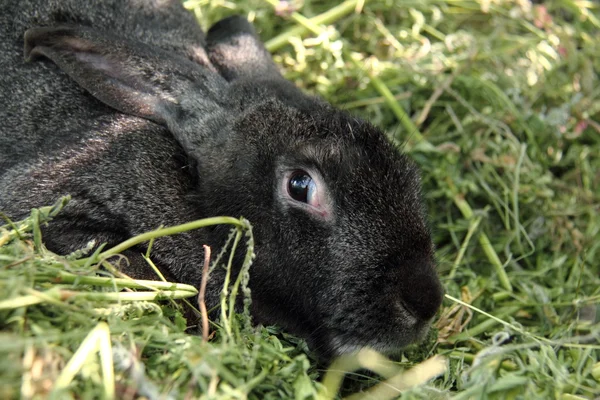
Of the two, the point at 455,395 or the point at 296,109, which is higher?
the point at 296,109

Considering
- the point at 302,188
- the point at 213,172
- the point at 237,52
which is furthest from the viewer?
the point at 237,52

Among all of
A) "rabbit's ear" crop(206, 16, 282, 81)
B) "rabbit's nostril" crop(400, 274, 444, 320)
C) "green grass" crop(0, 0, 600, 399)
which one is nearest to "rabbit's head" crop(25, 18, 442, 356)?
"rabbit's nostril" crop(400, 274, 444, 320)

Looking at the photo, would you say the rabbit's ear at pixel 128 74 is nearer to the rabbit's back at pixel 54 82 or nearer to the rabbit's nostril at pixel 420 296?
the rabbit's back at pixel 54 82

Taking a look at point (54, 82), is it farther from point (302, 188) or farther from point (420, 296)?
point (420, 296)

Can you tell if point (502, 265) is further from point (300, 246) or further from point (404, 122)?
point (300, 246)

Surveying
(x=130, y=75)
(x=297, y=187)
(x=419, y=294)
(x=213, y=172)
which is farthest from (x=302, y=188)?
(x=130, y=75)

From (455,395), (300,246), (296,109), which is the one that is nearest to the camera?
(455,395)

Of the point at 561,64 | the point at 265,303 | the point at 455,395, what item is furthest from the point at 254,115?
the point at 561,64
